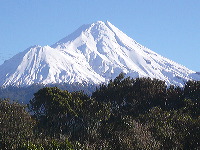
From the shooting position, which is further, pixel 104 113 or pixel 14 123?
pixel 104 113

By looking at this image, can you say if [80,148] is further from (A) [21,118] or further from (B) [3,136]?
(A) [21,118]

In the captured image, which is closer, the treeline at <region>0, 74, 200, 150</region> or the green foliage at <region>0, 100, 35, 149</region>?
the green foliage at <region>0, 100, 35, 149</region>

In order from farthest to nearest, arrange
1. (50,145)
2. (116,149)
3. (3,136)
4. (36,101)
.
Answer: (36,101) < (3,136) < (116,149) < (50,145)

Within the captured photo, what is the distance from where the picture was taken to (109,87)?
6531 cm

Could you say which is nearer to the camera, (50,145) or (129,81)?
(50,145)

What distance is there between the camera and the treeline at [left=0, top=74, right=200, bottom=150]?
41.6 m

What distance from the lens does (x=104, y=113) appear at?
181 ft

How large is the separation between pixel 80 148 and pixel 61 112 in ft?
85.6

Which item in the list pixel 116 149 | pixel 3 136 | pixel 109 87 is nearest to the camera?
pixel 116 149

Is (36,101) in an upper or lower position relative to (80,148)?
upper

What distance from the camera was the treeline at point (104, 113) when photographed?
41.6m

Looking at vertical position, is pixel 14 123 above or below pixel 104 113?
below

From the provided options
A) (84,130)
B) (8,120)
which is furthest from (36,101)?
(8,120)

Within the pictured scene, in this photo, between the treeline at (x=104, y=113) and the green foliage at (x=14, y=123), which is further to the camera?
the treeline at (x=104, y=113)
